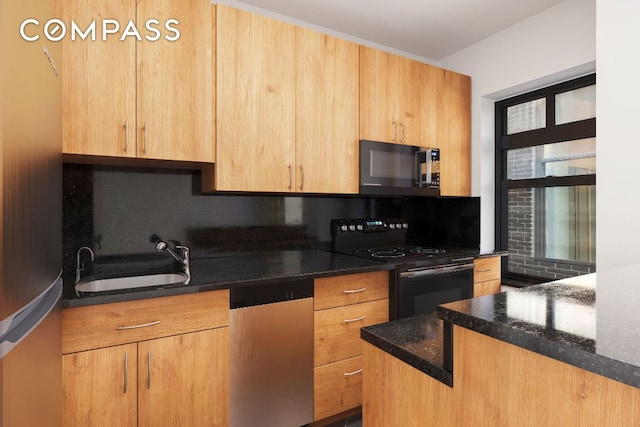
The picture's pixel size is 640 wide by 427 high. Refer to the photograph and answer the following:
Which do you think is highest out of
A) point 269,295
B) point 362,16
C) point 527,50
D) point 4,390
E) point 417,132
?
point 362,16

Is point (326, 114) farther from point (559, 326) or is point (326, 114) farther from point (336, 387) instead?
point (559, 326)

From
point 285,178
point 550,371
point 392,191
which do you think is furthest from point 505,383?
point 392,191

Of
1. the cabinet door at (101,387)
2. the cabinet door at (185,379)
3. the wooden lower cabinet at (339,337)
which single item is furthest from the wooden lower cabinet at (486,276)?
the cabinet door at (101,387)

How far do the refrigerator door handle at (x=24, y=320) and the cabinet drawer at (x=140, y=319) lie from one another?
1.11ft

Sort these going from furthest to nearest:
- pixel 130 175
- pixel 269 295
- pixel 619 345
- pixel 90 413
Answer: pixel 130 175, pixel 269 295, pixel 90 413, pixel 619 345

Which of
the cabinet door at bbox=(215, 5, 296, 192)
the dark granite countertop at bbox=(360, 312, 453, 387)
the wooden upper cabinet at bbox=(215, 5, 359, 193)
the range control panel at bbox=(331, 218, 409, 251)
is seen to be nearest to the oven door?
the range control panel at bbox=(331, 218, 409, 251)

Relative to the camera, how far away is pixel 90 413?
1386mm

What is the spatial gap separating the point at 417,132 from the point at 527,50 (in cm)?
98

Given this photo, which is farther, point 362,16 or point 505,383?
point 362,16

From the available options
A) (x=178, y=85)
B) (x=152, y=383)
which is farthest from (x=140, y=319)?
(x=178, y=85)

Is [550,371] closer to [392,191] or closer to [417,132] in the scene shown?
[392,191]

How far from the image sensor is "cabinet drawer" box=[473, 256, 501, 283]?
266 cm

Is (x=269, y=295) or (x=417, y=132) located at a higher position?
(x=417, y=132)

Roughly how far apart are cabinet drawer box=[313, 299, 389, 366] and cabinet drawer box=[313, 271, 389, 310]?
4 cm
